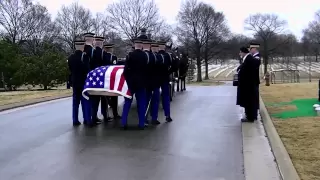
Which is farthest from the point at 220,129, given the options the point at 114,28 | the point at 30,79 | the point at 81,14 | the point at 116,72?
the point at 81,14

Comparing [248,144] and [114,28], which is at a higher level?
[114,28]

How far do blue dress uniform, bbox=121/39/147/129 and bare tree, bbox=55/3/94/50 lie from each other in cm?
5697

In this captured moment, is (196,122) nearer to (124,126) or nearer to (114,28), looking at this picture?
(124,126)

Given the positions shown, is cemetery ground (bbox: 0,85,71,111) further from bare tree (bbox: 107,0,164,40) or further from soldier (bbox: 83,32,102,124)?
bare tree (bbox: 107,0,164,40)

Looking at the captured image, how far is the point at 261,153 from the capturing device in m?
6.86

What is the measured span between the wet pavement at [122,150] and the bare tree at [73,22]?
185 feet

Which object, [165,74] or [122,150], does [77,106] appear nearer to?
[165,74]

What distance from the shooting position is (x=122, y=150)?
23.7 ft

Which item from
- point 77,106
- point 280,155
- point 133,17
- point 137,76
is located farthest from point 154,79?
point 133,17

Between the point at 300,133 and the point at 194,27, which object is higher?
the point at 194,27

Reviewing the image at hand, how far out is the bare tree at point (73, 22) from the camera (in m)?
66.3

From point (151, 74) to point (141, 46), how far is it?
0.78 meters

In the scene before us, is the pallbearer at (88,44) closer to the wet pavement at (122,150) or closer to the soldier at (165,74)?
the soldier at (165,74)

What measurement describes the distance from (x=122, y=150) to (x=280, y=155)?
93.9 inches
